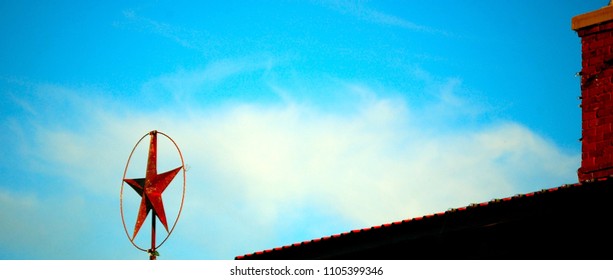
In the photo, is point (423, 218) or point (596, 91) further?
point (596, 91)

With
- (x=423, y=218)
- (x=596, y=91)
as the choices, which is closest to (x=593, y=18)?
(x=596, y=91)

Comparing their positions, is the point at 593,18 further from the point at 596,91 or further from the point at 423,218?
the point at 423,218

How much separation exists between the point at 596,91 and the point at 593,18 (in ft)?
4.80

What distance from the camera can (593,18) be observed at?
18359mm

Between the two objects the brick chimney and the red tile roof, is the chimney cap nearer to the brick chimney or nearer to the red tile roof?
the brick chimney

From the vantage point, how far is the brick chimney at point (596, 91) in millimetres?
17453

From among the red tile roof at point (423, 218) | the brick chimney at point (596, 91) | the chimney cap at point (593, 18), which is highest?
the chimney cap at point (593, 18)

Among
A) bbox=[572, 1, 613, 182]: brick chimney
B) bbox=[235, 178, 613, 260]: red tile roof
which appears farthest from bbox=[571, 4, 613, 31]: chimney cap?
bbox=[235, 178, 613, 260]: red tile roof

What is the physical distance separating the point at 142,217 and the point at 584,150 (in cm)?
833

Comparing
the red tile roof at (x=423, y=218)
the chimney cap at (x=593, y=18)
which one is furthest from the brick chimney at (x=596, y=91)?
the red tile roof at (x=423, y=218)

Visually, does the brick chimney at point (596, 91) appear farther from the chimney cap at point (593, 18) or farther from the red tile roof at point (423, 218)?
the red tile roof at point (423, 218)

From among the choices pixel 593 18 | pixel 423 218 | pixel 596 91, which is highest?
pixel 593 18

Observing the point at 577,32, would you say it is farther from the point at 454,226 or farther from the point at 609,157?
the point at 454,226

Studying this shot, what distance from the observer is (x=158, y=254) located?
16859mm
